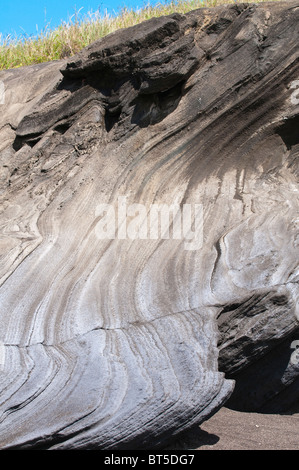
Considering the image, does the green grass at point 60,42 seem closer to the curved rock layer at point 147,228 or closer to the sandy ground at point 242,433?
the curved rock layer at point 147,228

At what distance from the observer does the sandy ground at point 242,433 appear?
3170 millimetres

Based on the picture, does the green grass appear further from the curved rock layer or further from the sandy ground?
the sandy ground

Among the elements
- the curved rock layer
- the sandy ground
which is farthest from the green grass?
the sandy ground

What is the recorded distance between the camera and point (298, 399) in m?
4.07

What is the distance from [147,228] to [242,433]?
5.49 ft

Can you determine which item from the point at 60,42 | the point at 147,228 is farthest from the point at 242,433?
the point at 60,42

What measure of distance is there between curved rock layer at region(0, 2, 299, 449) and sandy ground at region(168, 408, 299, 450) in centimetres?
25

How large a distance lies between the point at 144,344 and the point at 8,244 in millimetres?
1464

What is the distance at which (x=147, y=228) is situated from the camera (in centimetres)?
443

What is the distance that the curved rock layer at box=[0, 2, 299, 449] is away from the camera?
9.87 ft

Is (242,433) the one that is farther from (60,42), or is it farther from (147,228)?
(60,42)

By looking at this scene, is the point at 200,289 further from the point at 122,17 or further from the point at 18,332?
the point at 122,17
